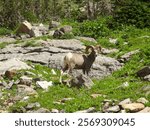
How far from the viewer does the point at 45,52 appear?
31.1 metres

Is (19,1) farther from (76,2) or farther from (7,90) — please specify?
(7,90)

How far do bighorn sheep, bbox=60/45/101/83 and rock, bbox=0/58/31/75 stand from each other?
7.76 feet

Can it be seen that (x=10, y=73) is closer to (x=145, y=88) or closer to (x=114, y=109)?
(x=145, y=88)

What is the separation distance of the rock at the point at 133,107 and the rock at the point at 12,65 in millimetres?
9187

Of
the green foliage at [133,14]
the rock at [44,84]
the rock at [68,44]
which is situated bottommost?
the rock at [44,84]

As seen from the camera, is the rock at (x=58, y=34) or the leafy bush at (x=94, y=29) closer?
the rock at (x=58, y=34)

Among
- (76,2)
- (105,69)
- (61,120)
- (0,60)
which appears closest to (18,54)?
(0,60)

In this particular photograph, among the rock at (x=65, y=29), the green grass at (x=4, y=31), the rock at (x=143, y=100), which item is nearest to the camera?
the rock at (x=143, y=100)

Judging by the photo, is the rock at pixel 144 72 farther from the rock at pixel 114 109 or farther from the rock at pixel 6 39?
the rock at pixel 6 39

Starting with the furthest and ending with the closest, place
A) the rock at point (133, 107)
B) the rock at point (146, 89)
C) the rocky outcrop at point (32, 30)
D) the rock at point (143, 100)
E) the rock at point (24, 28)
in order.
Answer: the rock at point (24, 28) < the rocky outcrop at point (32, 30) < the rock at point (146, 89) < the rock at point (143, 100) < the rock at point (133, 107)

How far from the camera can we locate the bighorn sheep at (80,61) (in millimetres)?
25955

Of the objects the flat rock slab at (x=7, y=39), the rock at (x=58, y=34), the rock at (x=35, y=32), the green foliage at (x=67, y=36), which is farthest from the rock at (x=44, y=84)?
the rock at (x=35, y=32)

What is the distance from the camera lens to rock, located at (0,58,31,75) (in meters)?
27.1

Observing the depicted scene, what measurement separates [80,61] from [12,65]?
3.83 metres
